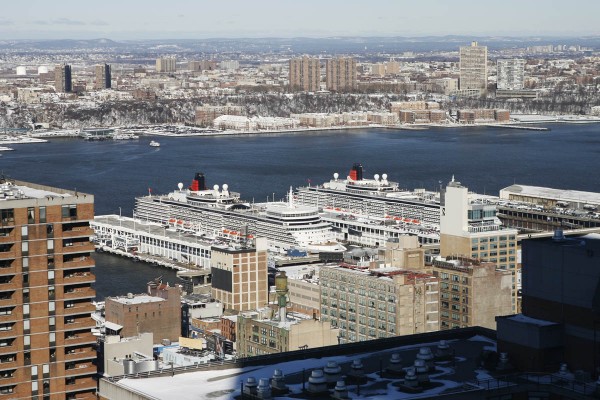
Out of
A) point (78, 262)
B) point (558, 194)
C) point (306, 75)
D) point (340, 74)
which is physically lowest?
point (306, 75)

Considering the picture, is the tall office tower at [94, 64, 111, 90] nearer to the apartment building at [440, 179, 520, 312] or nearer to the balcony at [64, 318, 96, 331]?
the apartment building at [440, 179, 520, 312]

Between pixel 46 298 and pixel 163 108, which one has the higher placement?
pixel 46 298

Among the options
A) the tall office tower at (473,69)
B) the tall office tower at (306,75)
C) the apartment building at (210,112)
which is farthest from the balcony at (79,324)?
the tall office tower at (306,75)

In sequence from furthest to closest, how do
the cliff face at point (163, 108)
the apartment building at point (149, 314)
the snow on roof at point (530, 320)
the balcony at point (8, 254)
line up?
the cliff face at point (163, 108) → the apartment building at point (149, 314) → the balcony at point (8, 254) → the snow on roof at point (530, 320)

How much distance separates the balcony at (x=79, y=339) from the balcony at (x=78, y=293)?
32cm

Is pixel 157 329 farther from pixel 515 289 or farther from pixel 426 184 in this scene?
pixel 426 184

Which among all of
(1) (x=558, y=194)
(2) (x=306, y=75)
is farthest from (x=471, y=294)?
(2) (x=306, y=75)

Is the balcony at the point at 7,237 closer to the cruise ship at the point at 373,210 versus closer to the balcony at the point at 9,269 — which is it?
the balcony at the point at 9,269

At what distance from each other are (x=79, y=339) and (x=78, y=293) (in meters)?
0.38

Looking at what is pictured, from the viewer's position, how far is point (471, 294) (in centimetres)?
1758

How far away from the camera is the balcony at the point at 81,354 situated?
463 inches

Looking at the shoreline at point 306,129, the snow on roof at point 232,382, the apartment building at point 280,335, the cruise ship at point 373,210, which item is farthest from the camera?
the shoreline at point 306,129

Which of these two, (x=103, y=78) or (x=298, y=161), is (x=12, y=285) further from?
(x=103, y=78)

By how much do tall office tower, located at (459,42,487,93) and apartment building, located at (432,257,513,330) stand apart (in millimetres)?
75146
